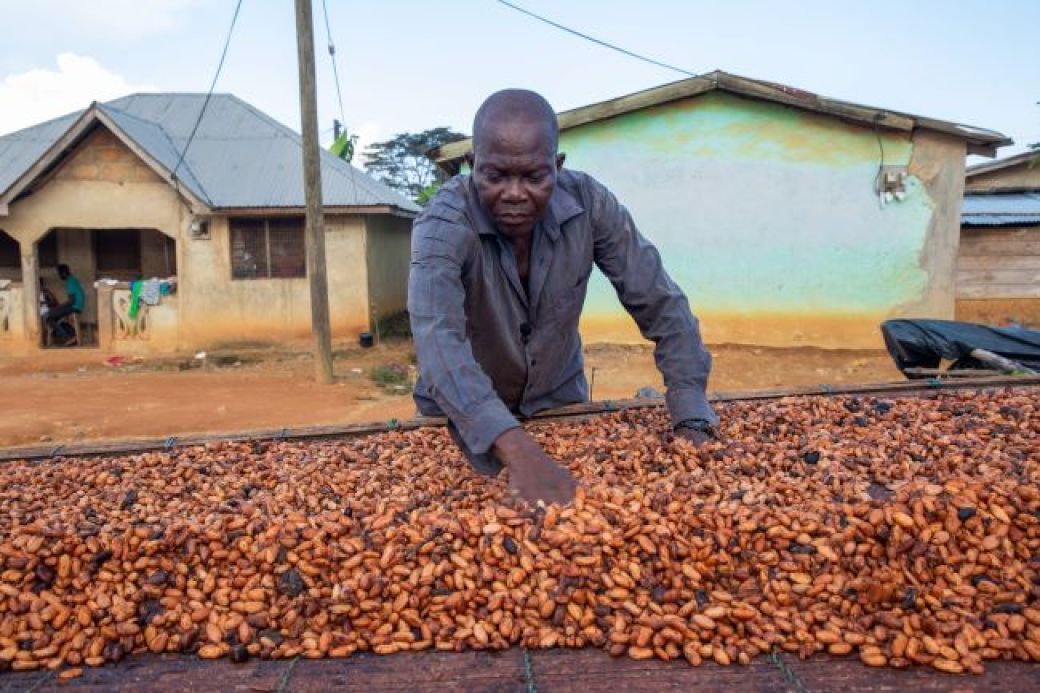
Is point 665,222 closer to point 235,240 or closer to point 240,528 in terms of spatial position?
point 235,240

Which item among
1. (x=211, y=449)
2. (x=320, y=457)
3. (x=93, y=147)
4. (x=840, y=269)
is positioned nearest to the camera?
(x=320, y=457)

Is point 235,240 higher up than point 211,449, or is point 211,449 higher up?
point 235,240

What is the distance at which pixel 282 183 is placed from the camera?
41.2 feet

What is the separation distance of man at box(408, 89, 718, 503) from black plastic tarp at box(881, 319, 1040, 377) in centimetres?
416

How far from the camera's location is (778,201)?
10.4 m

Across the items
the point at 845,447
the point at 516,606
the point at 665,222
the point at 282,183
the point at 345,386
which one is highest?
the point at 282,183

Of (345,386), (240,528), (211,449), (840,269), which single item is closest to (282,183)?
(345,386)

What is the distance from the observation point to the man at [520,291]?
198 cm

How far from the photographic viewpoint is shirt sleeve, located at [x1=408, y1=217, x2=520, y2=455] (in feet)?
6.37

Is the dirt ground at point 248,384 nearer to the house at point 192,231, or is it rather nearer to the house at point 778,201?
the house at point 192,231

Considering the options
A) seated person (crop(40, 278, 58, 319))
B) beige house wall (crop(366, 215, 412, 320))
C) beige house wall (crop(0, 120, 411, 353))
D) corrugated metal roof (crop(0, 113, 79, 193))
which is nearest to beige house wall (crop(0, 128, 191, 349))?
beige house wall (crop(0, 120, 411, 353))

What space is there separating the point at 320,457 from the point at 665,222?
8.80 metres

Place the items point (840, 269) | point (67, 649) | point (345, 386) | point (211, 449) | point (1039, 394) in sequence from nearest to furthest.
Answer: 1. point (67, 649)
2. point (211, 449)
3. point (1039, 394)
4. point (345, 386)
5. point (840, 269)

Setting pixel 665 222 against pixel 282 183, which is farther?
pixel 282 183
